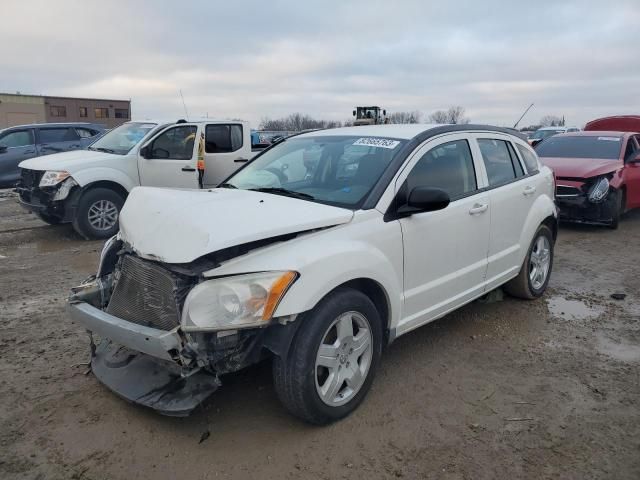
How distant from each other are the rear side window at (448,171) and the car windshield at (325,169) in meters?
0.24

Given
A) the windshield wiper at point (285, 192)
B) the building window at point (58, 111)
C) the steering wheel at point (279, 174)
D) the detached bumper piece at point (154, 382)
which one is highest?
the building window at point (58, 111)

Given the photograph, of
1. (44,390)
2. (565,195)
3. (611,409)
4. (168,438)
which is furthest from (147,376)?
(565,195)

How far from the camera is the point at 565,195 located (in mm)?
8977

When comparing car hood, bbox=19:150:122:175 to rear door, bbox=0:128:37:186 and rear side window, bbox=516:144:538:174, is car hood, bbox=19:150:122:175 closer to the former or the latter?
rear door, bbox=0:128:37:186

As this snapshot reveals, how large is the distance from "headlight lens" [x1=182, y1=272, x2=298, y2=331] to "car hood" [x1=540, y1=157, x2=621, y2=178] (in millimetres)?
7791

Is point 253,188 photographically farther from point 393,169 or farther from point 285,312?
point 285,312

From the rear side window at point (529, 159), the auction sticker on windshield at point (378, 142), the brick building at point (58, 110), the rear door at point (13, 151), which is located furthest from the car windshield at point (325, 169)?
the brick building at point (58, 110)

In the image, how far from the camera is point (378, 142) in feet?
12.9

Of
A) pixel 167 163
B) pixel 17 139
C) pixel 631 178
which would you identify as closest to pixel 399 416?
pixel 167 163

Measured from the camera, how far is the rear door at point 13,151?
12.9 metres

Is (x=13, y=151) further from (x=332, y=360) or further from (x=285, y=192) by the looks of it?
(x=332, y=360)

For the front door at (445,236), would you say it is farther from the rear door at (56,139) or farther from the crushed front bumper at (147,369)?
the rear door at (56,139)

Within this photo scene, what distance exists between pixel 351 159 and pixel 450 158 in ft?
2.75

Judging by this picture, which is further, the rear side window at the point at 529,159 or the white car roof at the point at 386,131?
the rear side window at the point at 529,159
